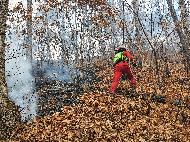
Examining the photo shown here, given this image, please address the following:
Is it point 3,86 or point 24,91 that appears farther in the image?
point 24,91

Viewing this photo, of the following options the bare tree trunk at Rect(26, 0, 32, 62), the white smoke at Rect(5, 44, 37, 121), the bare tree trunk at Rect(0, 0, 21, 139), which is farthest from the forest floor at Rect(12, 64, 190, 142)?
the bare tree trunk at Rect(26, 0, 32, 62)

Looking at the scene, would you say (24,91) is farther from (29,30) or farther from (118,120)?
(29,30)

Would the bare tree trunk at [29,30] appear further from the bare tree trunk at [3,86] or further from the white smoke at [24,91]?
the bare tree trunk at [3,86]

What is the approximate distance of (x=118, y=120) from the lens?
31.2ft

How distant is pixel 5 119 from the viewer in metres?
8.76

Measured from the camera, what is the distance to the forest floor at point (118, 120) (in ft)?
28.1

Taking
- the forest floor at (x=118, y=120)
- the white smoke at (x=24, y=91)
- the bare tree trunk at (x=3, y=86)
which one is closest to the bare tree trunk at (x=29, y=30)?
the white smoke at (x=24, y=91)

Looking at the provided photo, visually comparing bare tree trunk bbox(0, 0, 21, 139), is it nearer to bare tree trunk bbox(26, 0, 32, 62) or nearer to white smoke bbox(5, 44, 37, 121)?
white smoke bbox(5, 44, 37, 121)

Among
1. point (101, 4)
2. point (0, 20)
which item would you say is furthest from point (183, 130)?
point (101, 4)

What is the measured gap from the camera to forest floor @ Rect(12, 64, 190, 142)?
8.55 metres

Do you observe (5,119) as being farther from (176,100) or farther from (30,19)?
(30,19)

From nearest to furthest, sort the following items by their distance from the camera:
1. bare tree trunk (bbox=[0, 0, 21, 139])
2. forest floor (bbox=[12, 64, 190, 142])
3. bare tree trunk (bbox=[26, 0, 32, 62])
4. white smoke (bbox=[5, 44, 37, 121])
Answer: forest floor (bbox=[12, 64, 190, 142])
bare tree trunk (bbox=[0, 0, 21, 139])
white smoke (bbox=[5, 44, 37, 121])
bare tree trunk (bbox=[26, 0, 32, 62])

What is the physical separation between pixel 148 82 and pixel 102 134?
6.42 m

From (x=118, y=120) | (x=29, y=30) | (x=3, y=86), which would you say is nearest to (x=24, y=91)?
(x=3, y=86)
